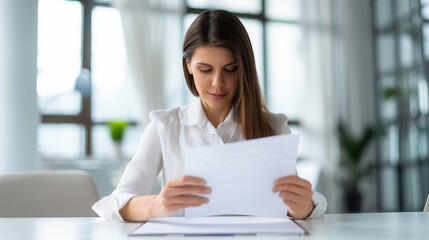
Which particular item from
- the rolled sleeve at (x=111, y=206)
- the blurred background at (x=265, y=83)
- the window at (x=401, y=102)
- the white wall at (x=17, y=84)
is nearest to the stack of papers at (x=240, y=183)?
the rolled sleeve at (x=111, y=206)

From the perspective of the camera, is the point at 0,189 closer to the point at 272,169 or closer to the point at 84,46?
the point at 272,169

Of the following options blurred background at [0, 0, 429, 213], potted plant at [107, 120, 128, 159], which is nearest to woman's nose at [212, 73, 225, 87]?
blurred background at [0, 0, 429, 213]

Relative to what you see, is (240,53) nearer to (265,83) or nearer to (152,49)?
(152,49)

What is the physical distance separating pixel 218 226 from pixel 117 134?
4161 millimetres

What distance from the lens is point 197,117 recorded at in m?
1.76

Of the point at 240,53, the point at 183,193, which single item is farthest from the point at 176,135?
the point at 183,193

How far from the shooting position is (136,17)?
5.55 m

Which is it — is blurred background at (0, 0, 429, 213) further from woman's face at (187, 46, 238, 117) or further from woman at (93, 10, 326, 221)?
woman's face at (187, 46, 238, 117)

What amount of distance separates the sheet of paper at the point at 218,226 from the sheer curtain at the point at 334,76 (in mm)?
5522

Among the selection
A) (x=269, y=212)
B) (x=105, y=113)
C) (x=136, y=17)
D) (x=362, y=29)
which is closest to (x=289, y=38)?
(x=362, y=29)

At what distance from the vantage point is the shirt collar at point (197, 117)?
1749 millimetres

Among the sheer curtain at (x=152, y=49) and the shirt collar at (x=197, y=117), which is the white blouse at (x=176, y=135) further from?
the sheer curtain at (x=152, y=49)

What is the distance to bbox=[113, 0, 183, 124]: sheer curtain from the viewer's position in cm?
547

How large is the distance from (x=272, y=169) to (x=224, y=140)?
2.26 feet
